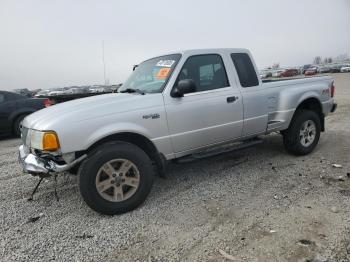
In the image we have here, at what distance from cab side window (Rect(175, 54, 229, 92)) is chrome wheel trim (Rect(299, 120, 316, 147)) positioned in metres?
1.90

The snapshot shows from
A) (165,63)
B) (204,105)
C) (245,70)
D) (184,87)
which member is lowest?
(204,105)

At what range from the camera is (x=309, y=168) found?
15.4 feet

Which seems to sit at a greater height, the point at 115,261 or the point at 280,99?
the point at 280,99

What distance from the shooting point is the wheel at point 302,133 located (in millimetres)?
5227

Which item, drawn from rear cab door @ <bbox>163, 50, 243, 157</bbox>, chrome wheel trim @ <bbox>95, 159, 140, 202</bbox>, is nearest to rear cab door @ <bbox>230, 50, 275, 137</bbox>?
rear cab door @ <bbox>163, 50, 243, 157</bbox>

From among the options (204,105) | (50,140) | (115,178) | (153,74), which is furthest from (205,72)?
(50,140)

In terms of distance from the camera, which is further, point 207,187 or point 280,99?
point 280,99

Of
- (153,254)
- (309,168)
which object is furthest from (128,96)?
(309,168)

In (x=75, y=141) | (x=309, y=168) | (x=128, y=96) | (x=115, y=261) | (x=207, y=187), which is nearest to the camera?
(x=115, y=261)

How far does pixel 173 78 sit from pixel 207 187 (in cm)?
156

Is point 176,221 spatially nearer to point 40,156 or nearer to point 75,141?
point 75,141

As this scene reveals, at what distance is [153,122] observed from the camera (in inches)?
145

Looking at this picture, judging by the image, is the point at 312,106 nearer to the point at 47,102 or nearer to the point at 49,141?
the point at 49,141

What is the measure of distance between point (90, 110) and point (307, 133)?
3931 millimetres
